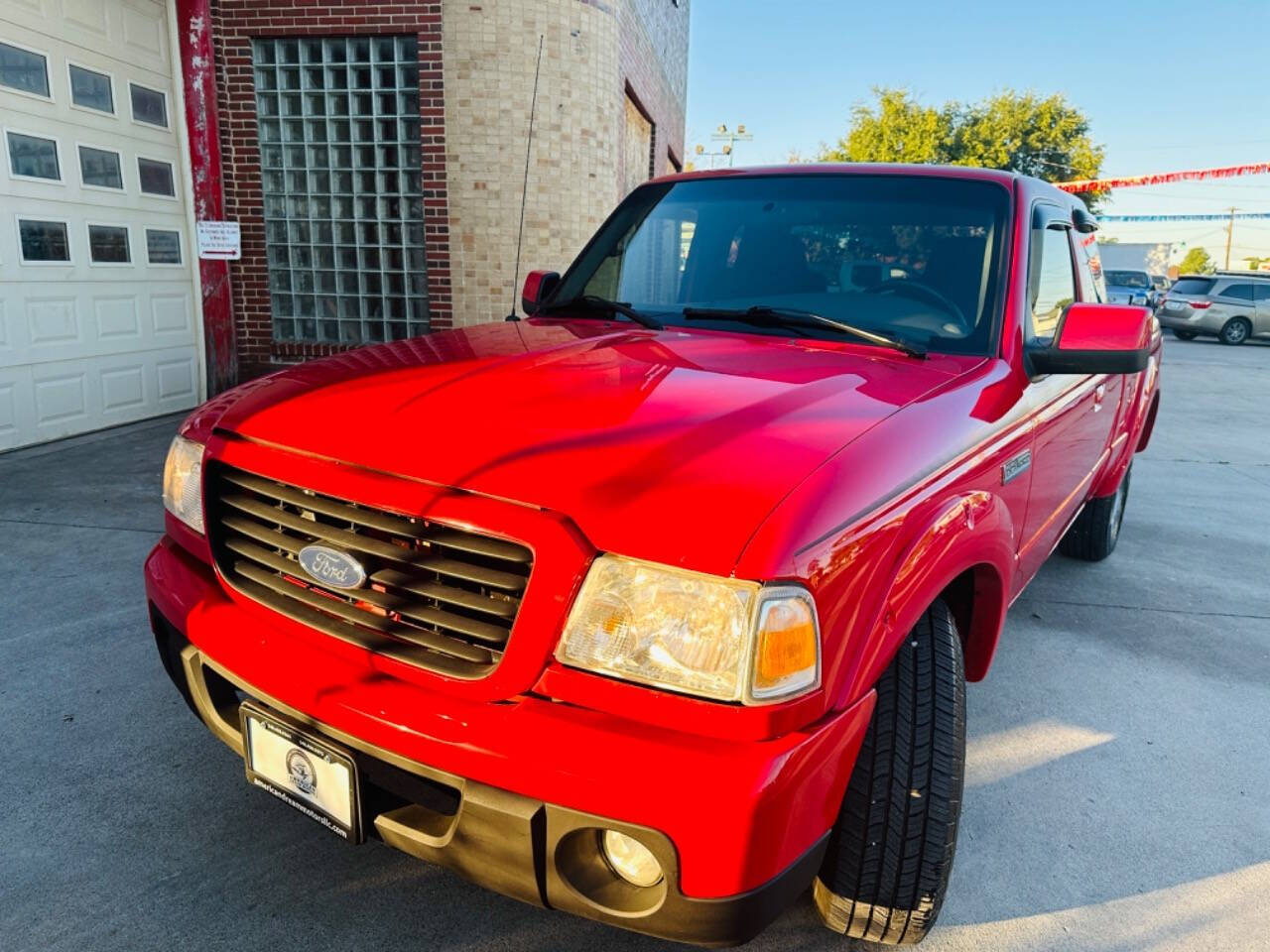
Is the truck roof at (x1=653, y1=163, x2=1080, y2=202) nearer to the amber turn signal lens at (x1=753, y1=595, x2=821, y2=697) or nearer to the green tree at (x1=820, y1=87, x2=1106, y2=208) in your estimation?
the amber turn signal lens at (x1=753, y1=595, x2=821, y2=697)

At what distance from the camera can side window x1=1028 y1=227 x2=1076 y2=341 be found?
265 cm

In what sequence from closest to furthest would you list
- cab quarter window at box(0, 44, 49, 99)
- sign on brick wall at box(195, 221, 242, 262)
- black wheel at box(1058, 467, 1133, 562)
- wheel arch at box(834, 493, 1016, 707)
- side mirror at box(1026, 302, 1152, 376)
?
wheel arch at box(834, 493, 1016, 707) → side mirror at box(1026, 302, 1152, 376) → black wheel at box(1058, 467, 1133, 562) → cab quarter window at box(0, 44, 49, 99) → sign on brick wall at box(195, 221, 242, 262)

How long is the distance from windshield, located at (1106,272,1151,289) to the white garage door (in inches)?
1074

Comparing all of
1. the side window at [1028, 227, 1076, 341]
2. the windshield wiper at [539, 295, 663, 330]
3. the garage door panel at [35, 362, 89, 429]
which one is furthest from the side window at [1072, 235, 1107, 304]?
the garage door panel at [35, 362, 89, 429]

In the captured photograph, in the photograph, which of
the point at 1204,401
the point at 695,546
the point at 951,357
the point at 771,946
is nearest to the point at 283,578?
the point at 695,546

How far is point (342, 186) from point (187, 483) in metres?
6.70

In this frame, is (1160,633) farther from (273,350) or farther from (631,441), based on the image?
(273,350)

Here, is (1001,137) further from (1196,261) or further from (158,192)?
(1196,261)

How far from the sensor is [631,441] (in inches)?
64.6

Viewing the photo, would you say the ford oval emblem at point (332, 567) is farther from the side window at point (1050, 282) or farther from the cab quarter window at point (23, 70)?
the cab quarter window at point (23, 70)

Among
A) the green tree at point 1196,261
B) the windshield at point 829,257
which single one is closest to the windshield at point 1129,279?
the windshield at point 829,257

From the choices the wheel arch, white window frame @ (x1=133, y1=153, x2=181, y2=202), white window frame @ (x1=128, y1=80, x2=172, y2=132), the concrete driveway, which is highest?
white window frame @ (x1=128, y1=80, x2=172, y2=132)

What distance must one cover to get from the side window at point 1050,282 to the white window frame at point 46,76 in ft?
20.6

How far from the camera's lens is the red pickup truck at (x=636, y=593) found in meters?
1.41
